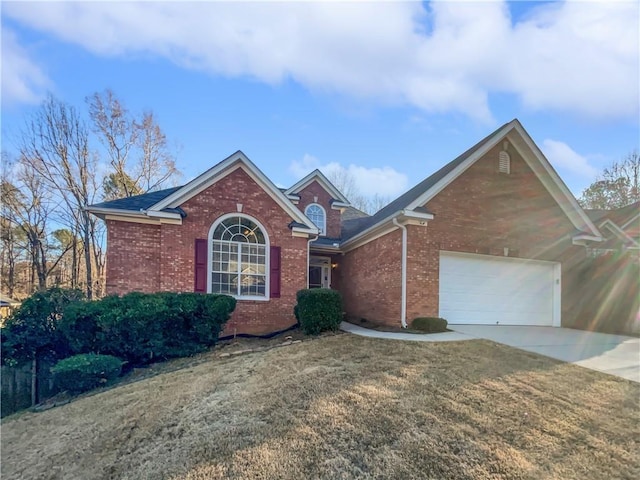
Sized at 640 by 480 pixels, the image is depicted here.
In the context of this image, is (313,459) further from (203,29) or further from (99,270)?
(99,270)

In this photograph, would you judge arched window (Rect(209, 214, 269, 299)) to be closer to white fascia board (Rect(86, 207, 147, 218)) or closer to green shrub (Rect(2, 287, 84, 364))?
white fascia board (Rect(86, 207, 147, 218))

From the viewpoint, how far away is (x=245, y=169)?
1165 cm

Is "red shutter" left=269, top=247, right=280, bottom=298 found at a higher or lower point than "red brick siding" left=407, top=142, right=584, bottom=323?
lower

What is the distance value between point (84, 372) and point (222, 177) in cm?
653

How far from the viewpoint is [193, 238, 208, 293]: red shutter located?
424 inches

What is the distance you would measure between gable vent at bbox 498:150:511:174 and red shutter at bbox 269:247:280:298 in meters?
8.30

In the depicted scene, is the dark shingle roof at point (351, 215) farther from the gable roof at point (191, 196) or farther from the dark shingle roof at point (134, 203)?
the dark shingle roof at point (134, 203)

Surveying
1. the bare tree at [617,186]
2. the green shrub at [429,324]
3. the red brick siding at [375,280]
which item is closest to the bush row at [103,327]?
the red brick siding at [375,280]

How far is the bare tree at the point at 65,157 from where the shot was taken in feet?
65.9

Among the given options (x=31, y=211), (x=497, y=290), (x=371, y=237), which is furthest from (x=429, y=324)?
(x=31, y=211)

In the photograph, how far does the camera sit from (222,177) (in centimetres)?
1141

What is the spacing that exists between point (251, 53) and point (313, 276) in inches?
421

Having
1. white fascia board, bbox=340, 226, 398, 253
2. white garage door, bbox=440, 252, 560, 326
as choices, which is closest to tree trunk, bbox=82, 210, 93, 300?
white fascia board, bbox=340, 226, 398, 253

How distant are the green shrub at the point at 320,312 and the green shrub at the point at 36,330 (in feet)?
19.6
